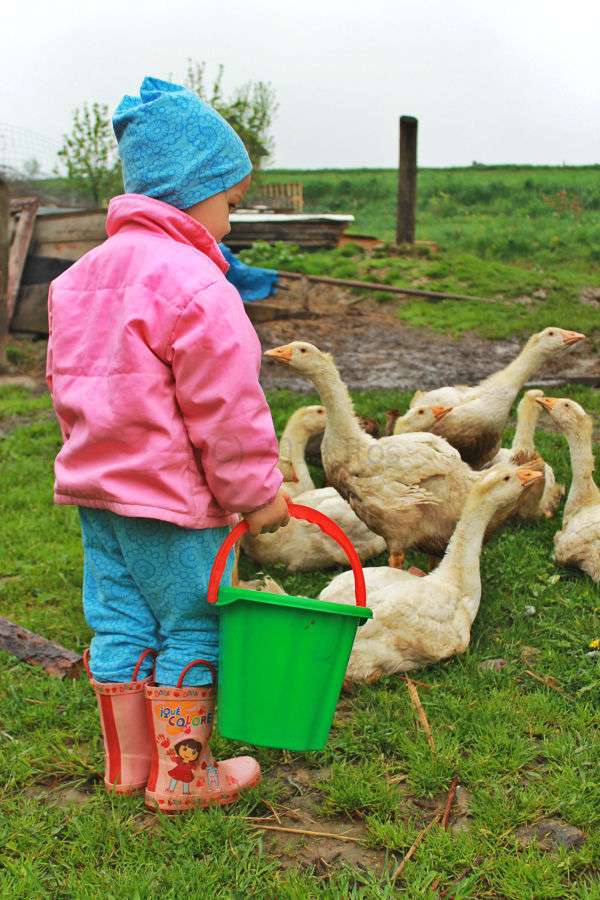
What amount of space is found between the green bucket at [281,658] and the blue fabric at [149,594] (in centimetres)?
13

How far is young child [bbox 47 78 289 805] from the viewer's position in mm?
2152

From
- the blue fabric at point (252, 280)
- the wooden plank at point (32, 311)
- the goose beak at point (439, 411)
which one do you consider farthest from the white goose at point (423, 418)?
the wooden plank at point (32, 311)

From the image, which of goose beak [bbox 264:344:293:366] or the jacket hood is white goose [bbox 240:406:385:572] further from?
the jacket hood

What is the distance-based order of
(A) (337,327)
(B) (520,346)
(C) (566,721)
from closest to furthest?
(C) (566,721), (B) (520,346), (A) (337,327)

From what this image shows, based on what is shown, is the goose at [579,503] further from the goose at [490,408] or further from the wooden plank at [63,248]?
the wooden plank at [63,248]

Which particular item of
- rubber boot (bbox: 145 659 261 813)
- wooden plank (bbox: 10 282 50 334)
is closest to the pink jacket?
rubber boot (bbox: 145 659 261 813)

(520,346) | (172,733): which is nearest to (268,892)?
(172,733)

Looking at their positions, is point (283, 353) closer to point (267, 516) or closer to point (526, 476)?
point (526, 476)

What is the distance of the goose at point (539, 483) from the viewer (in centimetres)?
466

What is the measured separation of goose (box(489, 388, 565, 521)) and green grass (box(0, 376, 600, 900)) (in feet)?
2.36

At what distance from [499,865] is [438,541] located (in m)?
1.99

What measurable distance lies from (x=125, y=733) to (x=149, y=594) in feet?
1.65

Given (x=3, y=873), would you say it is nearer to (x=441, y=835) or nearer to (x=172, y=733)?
(x=172, y=733)

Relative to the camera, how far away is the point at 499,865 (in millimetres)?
2242
